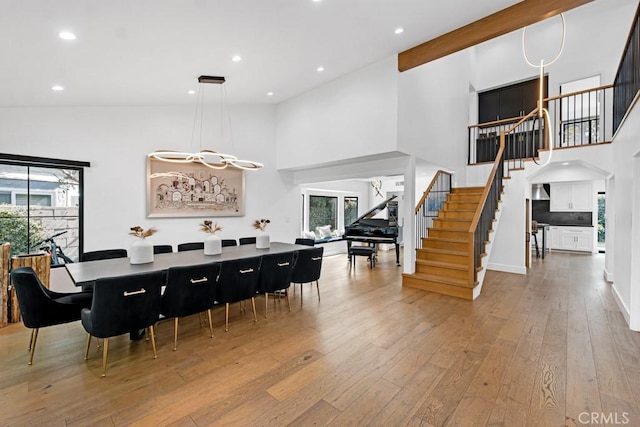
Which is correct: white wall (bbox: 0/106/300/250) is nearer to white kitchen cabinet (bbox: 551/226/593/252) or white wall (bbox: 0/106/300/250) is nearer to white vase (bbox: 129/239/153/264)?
white vase (bbox: 129/239/153/264)

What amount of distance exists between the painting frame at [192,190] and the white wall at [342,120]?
1.43m

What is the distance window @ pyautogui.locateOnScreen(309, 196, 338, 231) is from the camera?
987 cm

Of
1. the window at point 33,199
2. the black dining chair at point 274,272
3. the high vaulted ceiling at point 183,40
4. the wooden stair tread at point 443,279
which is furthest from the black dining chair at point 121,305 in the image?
the wooden stair tread at point 443,279

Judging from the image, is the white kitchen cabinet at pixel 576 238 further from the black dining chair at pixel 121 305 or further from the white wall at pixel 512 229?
the black dining chair at pixel 121 305

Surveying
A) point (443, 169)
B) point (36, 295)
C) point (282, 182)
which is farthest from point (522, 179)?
point (36, 295)

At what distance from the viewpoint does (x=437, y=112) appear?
6.44m

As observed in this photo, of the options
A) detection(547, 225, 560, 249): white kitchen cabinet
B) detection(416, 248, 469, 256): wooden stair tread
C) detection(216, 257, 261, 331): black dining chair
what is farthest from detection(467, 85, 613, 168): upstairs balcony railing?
detection(216, 257, 261, 331): black dining chair

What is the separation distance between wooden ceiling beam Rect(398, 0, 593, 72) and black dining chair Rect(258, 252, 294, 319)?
381 centimetres

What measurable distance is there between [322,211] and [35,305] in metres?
8.14

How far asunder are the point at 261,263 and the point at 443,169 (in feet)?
17.1

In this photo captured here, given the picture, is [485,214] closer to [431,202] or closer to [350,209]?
[431,202]

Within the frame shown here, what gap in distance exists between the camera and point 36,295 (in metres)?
2.67

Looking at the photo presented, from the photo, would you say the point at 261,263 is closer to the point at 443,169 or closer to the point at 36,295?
the point at 36,295

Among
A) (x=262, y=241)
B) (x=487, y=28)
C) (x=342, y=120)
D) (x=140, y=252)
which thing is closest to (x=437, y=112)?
(x=342, y=120)
